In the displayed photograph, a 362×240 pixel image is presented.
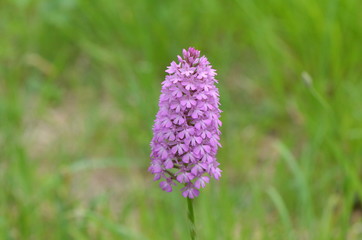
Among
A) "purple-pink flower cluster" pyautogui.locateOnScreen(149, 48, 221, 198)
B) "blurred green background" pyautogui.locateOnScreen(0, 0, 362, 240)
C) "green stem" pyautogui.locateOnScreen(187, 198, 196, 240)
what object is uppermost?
"blurred green background" pyautogui.locateOnScreen(0, 0, 362, 240)

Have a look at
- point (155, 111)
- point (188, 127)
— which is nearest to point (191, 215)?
point (188, 127)

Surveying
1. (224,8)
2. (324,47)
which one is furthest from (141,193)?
(224,8)

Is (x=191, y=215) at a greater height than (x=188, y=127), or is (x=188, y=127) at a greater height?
(x=188, y=127)

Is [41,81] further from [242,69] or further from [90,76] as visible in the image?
[242,69]

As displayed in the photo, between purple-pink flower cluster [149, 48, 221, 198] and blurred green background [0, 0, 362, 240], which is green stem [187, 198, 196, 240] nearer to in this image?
purple-pink flower cluster [149, 48, 221, 198]

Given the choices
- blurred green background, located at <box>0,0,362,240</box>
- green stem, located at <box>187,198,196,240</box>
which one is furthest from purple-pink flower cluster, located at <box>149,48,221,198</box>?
blurred green background, located at <box>0,0,362,240</box>

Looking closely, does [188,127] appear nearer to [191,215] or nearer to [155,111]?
[191,215]
